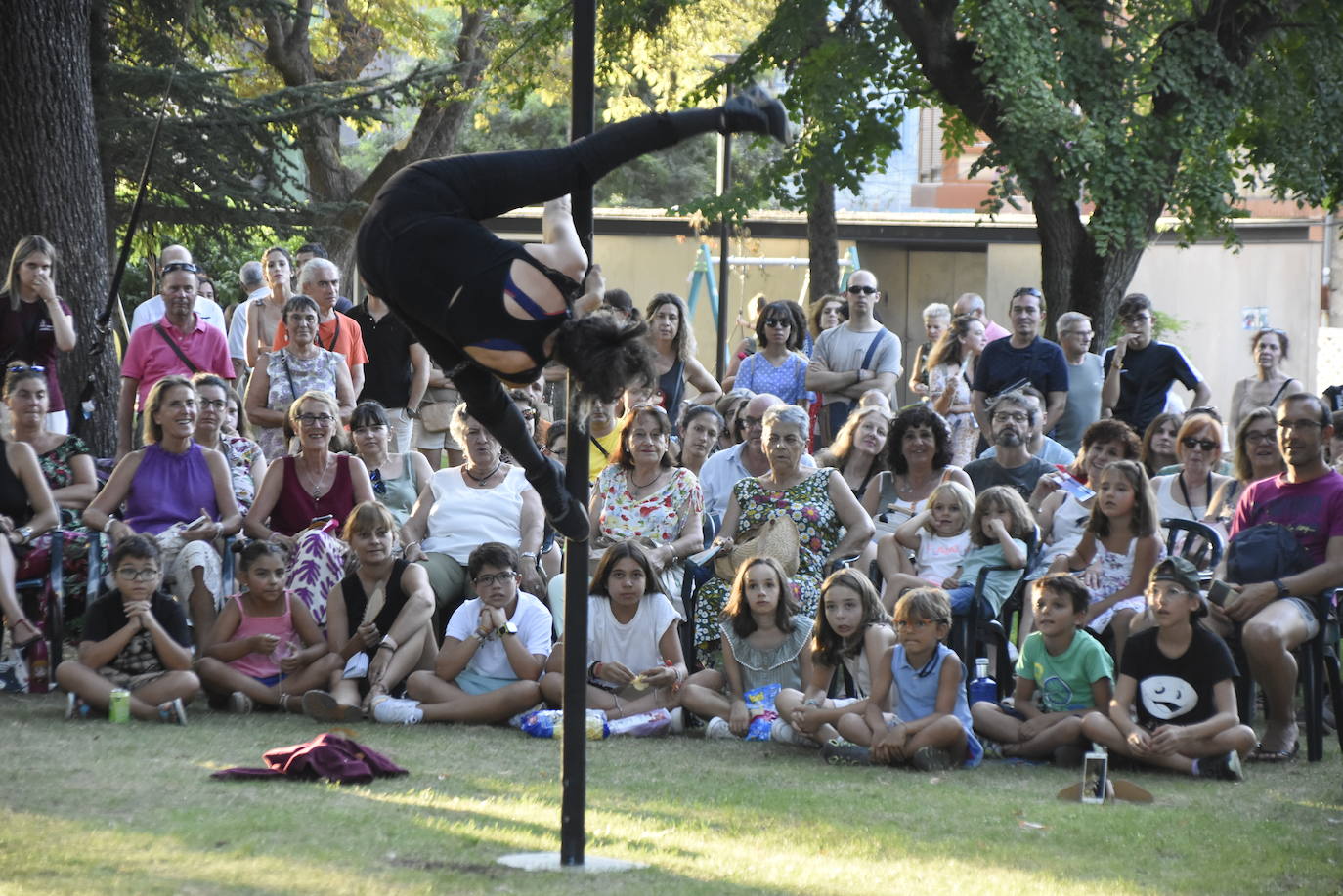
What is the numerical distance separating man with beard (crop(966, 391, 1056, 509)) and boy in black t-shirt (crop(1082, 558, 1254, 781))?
5.15 ft

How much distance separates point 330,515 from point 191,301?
6.02 feet

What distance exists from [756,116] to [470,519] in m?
3.90

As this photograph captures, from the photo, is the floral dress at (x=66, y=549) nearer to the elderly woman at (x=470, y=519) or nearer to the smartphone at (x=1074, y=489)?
the elderly woman at (x=470, y=519)

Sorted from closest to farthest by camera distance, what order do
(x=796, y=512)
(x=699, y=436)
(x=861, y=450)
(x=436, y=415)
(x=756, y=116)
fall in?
1. (x=756, y=116)
2. (x=796, y=512)
3. (x=861, y=450)
4. (x=699, y=436)
5. (x=436, y=415)

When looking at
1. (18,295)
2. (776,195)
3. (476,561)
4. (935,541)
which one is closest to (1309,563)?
(935,541)

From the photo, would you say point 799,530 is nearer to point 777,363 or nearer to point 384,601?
point 384,601

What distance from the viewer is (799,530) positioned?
7293mm

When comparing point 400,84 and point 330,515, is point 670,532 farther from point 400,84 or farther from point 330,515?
point 400,84

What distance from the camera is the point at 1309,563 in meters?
6.45

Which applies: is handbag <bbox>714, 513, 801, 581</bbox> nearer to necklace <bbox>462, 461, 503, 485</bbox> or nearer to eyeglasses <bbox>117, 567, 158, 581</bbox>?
necklace <bbox>462, 461, 503, 485</bbox>

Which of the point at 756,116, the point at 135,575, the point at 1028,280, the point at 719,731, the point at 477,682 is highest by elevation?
the point at 1028,280

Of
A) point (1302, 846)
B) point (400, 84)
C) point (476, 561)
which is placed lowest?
point (1302, 846)

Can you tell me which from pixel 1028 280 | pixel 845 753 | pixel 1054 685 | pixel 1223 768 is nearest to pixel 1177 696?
pixel 1223 768

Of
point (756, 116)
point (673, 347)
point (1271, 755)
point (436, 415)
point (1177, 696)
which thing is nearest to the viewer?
point (756, 116)
